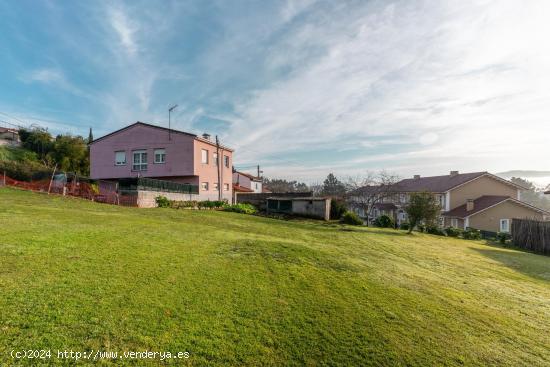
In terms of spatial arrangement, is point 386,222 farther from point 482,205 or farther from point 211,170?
point 211,170

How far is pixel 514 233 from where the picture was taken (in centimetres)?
1942

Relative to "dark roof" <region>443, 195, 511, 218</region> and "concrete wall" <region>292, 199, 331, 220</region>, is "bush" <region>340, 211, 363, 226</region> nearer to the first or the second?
"concrete wall" <region>292, 199, 331, 220</region>

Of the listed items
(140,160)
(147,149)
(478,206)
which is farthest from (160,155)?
(478,206)

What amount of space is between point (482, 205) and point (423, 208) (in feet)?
66.0

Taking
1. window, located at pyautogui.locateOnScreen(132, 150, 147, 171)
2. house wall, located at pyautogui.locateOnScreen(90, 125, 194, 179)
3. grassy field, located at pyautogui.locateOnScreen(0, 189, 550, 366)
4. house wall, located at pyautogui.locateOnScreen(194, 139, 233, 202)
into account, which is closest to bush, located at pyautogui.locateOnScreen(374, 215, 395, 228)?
house wall, located at pyautogui.locateOnScreen(194, 139, 233, 202)

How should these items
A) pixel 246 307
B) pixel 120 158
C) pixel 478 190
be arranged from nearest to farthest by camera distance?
1. pixel 246 307
2. pixel 120 158
3. pixel 478 190

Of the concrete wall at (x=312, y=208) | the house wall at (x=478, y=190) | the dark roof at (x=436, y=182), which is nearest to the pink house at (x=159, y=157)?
the concrete wall at (x=312, y=208)

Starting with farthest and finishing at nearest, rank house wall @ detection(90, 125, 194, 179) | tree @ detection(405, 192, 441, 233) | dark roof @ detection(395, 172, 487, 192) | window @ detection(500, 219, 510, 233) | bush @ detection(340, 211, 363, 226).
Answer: dark roof @ detection(395, 172, 487, 192) < window @ detection(500, 219, 510, 233) < house wall @ detection(90, 125, 194, 179) < bush @ detection(340, 211, 363, 226) < tree @ detection(405, 192, 441, 233)

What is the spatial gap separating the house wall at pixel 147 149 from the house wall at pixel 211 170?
33.1 inches

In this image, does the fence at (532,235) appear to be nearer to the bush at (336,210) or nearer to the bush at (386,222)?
the bush at (386,222)

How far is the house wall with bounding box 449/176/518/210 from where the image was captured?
3397 cm

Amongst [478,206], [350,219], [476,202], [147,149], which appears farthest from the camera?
[476,202]

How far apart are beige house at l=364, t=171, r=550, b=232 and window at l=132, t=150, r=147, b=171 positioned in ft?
89.5

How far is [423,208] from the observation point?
59.2 feet
